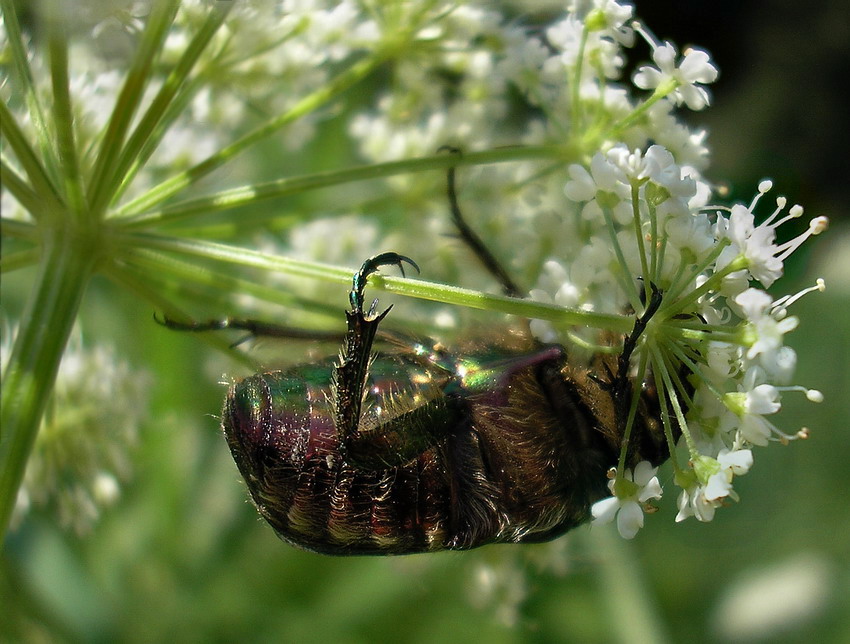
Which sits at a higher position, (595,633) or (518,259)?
(518,259)

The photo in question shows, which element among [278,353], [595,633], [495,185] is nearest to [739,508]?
[595,633]

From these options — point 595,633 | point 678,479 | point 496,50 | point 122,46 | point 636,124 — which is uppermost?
point 122,46

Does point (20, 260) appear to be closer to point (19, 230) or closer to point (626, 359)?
point (19, 230)

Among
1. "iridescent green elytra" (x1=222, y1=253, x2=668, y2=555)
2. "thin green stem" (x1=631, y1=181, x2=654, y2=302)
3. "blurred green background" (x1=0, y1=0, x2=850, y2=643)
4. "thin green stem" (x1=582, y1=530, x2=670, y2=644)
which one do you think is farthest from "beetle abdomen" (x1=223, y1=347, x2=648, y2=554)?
"thin green stem" (x1=582, y1=530, x2=670, y2=644)

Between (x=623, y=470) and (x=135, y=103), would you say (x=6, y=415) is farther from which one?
(x=623, y=470)

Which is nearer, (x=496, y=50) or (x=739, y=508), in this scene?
(x=496, y=50)

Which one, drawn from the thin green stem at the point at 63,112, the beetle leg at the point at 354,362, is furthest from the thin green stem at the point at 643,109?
the thin green stem at the point at 63,112

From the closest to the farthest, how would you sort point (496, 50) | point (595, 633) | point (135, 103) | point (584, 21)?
point (135, 103), point (584, 21), point (496, 50), point (595, 633)

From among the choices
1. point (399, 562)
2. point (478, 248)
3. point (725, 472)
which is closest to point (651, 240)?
point (725, 472)
